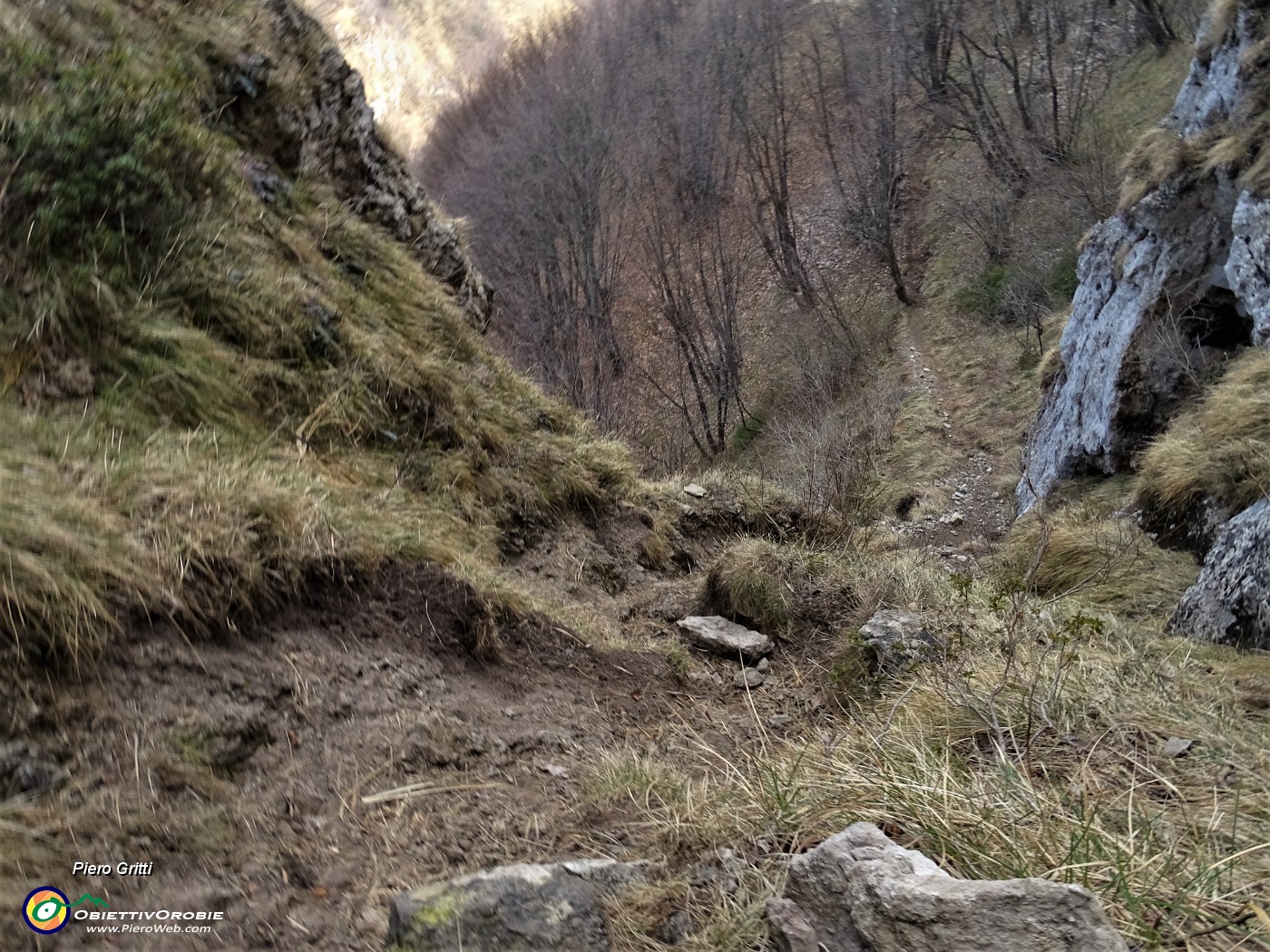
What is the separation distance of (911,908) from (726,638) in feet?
10.1

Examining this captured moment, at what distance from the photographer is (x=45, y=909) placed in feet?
5.90

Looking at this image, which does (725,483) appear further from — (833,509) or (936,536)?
(936,536)

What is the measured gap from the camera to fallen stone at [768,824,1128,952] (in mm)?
1550

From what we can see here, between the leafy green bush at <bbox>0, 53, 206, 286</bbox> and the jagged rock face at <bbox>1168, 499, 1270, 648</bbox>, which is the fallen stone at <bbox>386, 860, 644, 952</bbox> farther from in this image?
the jagged rock face at <bbox>1168, 499, 1270, 648</bbox>

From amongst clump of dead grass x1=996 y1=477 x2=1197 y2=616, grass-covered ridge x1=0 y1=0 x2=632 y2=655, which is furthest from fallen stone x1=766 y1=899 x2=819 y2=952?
clump of dead grass x1=996 y1=477 x2=1197 y2=616

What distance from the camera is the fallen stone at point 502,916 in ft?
6.35

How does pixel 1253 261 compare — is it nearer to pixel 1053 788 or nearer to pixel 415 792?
pixel 1053 788

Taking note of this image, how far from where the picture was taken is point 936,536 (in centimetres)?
1219

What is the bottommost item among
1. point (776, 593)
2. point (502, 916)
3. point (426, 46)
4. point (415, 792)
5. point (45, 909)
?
point (776, 593)

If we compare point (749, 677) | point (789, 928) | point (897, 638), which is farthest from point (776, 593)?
point (789, 928)

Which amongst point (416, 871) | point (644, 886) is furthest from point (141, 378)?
point (644, 886)

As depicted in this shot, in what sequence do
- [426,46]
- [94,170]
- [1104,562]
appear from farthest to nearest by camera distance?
[426,46] < [1104,562] < [94,170]

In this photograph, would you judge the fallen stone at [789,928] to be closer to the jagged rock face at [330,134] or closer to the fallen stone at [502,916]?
the fallen stone at [502,916]

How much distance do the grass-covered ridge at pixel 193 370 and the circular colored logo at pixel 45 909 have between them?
2.23 ft
